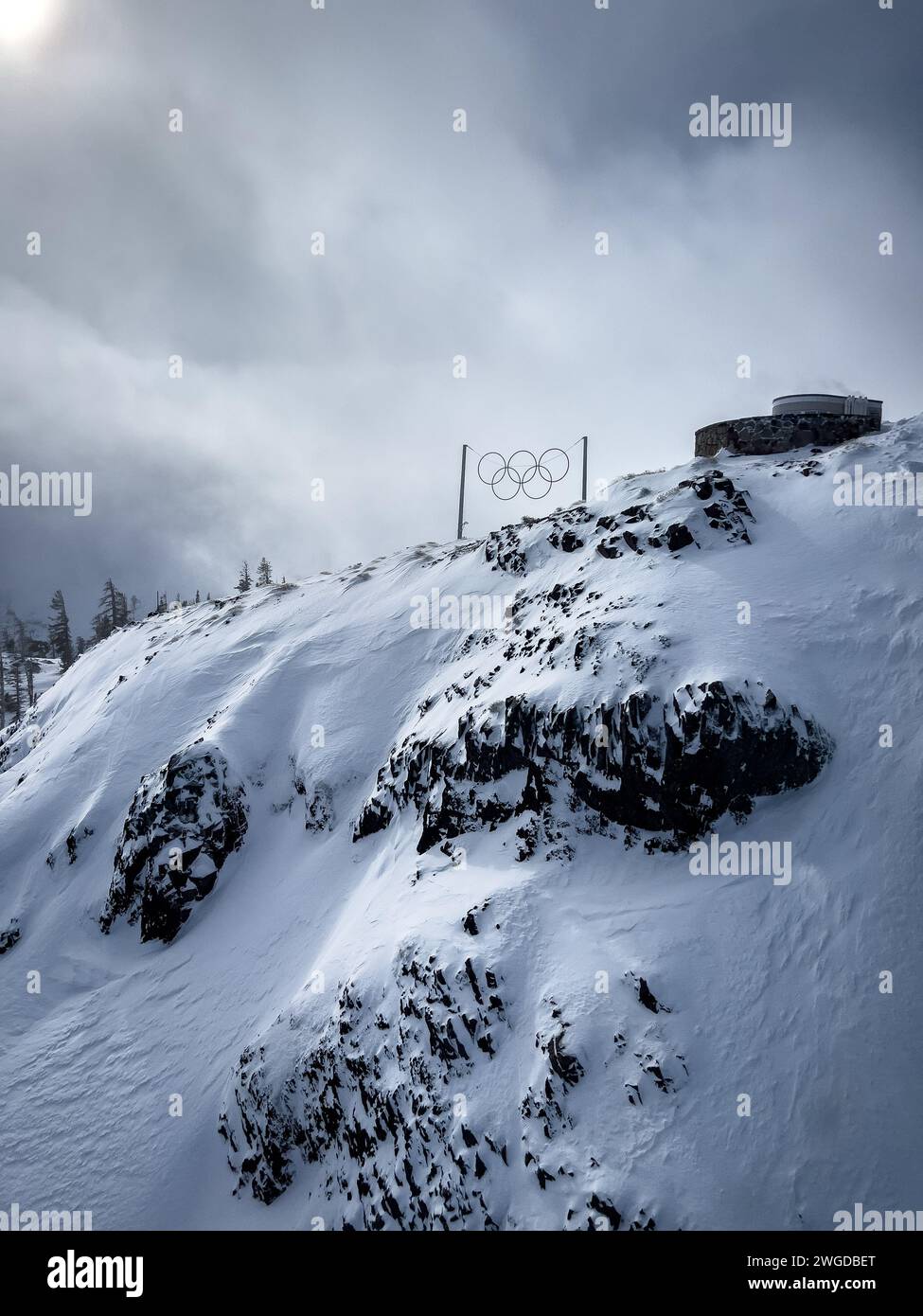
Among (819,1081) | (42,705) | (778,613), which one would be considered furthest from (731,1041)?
(42,705)

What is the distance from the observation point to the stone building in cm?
2770

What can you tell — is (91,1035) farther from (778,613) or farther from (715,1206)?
(778,613)

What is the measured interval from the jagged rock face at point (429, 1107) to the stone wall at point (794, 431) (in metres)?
24.3

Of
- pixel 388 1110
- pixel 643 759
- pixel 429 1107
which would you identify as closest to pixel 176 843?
pixel 388 1110

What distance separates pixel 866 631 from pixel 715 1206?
1241cm

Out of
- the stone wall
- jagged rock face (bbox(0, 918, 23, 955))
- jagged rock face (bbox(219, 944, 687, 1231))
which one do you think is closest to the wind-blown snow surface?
jagged rock face (bbox(219, 944, 687, 1231))

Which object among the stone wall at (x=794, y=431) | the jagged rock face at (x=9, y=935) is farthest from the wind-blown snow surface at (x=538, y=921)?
the stone wall at (x=794, y=431)

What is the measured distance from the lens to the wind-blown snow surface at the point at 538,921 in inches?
428

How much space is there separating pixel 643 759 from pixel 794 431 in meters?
20.4

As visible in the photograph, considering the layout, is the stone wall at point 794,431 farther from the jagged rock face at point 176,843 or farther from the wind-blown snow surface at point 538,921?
the jagged rock face at point 176,843

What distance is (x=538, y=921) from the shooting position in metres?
13.8

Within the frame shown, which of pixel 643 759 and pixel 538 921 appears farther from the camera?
pixel 643 759

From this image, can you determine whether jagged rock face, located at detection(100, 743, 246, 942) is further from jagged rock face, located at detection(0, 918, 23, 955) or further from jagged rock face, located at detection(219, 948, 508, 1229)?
jagged rock face, located at detection(219, 948, 508, 1229)

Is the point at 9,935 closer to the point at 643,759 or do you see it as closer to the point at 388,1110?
the point at 388,1110
